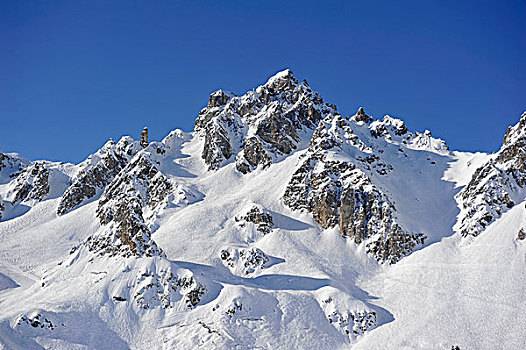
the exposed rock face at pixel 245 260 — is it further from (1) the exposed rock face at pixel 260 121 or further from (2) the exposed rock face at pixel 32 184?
(2) the exposed rock face at pixel 32 184

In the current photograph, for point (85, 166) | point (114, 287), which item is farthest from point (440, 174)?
point (85, 166)

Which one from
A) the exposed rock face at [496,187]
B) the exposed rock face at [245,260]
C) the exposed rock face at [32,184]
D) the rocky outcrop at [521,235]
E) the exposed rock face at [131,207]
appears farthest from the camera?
the exposed rock face at [32,184]

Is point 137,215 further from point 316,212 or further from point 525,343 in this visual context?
point 525,343

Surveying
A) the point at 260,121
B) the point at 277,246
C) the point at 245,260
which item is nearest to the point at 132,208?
the point at 245,260

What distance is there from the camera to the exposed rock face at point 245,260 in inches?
3137

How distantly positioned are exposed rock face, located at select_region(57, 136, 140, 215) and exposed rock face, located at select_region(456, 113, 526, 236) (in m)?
99.9

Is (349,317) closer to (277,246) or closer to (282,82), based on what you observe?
(277,246)

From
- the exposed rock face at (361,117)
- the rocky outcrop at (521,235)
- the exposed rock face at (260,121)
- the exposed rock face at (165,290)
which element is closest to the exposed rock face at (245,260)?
the exposed rock face at (165,290)

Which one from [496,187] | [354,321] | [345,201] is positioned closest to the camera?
[354,321]

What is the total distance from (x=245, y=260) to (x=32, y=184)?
92.9 meters

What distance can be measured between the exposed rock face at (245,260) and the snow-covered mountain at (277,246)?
0.96 ft

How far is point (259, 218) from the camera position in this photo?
93.7 m

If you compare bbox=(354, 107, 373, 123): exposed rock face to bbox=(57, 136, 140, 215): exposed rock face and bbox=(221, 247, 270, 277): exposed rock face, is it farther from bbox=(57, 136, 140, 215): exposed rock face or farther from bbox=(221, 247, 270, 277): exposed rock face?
bbox=(221, 247, 270, 277): exposed rock face

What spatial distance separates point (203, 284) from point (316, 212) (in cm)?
3491
